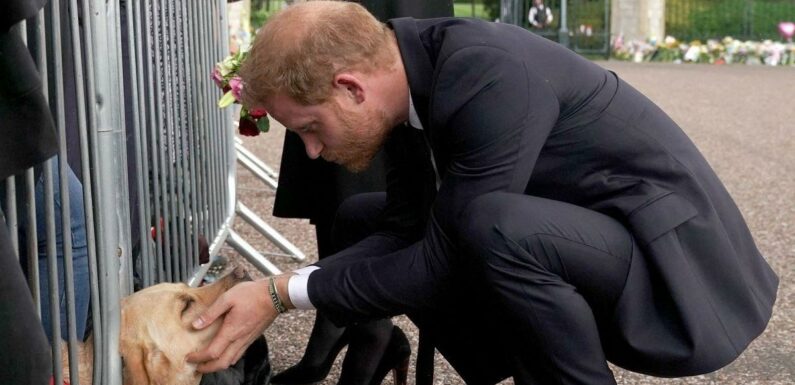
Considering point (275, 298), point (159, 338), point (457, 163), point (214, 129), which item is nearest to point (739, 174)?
point (214, 129)

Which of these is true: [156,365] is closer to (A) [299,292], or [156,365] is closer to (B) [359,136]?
(A) [299,292]

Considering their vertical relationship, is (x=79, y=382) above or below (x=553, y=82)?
below

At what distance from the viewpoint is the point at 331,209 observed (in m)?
4.47

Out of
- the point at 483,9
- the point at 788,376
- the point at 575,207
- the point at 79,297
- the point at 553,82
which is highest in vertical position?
the point at 553,82

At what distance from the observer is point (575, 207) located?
9.69ft

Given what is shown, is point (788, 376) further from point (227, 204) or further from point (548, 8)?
point (548, 8)

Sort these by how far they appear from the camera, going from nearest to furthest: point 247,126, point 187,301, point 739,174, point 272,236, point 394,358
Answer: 1. point 187,301
2. point 394,358
3. point 247,126
4. point 272,236
5. point 739,174

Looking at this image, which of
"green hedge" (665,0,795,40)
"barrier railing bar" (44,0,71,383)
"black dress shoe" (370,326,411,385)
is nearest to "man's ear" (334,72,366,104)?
"barrier railing bar" (44,0,71,383)

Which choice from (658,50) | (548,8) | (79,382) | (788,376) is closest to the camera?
(79,382)

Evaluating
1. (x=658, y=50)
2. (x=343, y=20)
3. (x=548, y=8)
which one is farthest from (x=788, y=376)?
(x=548, y=8)

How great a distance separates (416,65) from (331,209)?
5.33 ft

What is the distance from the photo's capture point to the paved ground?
4.48 metres

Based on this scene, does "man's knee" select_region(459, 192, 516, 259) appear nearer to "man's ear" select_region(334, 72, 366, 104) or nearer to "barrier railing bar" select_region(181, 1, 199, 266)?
"man's ear" select_region(334, 72, 366, 104)

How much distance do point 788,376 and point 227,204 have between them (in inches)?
99.8
